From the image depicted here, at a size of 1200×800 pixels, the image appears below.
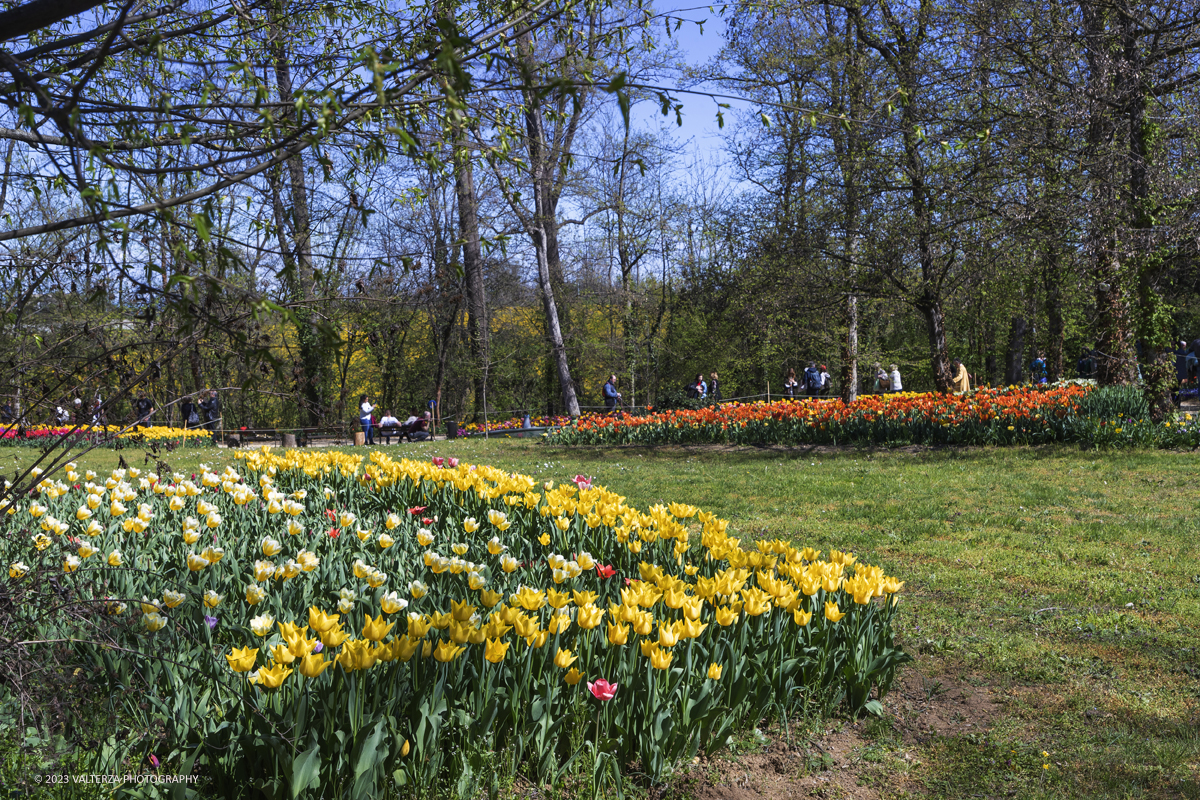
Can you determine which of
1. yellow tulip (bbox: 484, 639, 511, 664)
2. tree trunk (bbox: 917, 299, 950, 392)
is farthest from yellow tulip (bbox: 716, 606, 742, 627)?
tree trunk (bbox: 917, 299, 950, 392)

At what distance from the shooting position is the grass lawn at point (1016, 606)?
271 cm

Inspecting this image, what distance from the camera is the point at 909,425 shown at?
11820mm

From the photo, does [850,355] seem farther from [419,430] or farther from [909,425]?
[419,430]

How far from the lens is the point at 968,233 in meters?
12.4

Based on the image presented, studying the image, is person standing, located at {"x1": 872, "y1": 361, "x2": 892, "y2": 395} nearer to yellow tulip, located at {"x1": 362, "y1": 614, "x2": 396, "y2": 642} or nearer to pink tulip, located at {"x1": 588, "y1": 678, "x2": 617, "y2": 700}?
pink tulip, located at {"x1": 588, "y1": 678, "x2": 617, "y2": 700}

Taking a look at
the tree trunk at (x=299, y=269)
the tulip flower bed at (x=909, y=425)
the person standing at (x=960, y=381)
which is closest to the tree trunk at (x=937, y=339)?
the person standing at (x=960, y=381)

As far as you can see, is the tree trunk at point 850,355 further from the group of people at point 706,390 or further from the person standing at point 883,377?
the group of people at point 706,390

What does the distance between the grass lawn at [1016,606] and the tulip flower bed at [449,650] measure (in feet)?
1.01

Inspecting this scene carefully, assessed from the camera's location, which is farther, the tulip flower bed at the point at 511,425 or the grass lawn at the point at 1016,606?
the tulip flower bed at the point at 511,425

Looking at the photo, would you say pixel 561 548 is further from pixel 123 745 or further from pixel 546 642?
pixel 123 745

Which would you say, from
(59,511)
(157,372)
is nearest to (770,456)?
(59,511)

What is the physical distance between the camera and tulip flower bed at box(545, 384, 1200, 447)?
409 inches

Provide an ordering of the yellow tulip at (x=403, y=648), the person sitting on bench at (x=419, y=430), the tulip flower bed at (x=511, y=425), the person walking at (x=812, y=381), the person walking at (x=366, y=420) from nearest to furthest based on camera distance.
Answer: the yellow tulip at (x=403, y=648) → the person walking at (x=366, y=420) → the person sitting on bench at (x=419, y=430) → the tulip flower bed at (x=511, y=425) → the person walking at (x=812, y=381)

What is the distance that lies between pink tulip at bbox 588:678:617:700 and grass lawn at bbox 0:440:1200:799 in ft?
1.45
